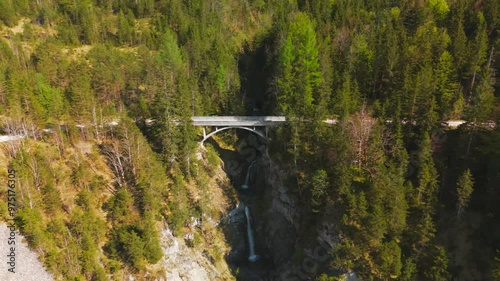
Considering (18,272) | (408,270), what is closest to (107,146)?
(18,272)

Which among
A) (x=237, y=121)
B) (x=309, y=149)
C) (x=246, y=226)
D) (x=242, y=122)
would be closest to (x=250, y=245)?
(x=246, y=226)

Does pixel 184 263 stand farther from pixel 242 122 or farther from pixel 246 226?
pixel 242 122

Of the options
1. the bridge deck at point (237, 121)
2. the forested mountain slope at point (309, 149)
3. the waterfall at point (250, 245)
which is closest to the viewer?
the forested mountain slope at point (309, 149)

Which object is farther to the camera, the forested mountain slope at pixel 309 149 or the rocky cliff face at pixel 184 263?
the rocky cliff face at pixel 184 263

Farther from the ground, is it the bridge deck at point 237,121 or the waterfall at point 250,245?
the bridge deck at point 237,121

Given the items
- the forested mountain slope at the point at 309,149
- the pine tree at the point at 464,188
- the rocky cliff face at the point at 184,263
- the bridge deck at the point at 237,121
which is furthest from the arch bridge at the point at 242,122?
the pine tree at the point at 464,188

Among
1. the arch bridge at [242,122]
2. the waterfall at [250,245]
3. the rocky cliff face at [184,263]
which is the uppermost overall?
the arch bridge at [242,122]

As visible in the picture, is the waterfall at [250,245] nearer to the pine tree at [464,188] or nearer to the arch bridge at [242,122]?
the arch bridge at [242,122]

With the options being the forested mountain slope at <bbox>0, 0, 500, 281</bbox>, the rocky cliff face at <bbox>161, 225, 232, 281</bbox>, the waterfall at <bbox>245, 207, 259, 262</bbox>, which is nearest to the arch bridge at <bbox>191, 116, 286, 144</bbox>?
the forested mountain slope at <bbox>0, 0, 500, 281</bbox>
